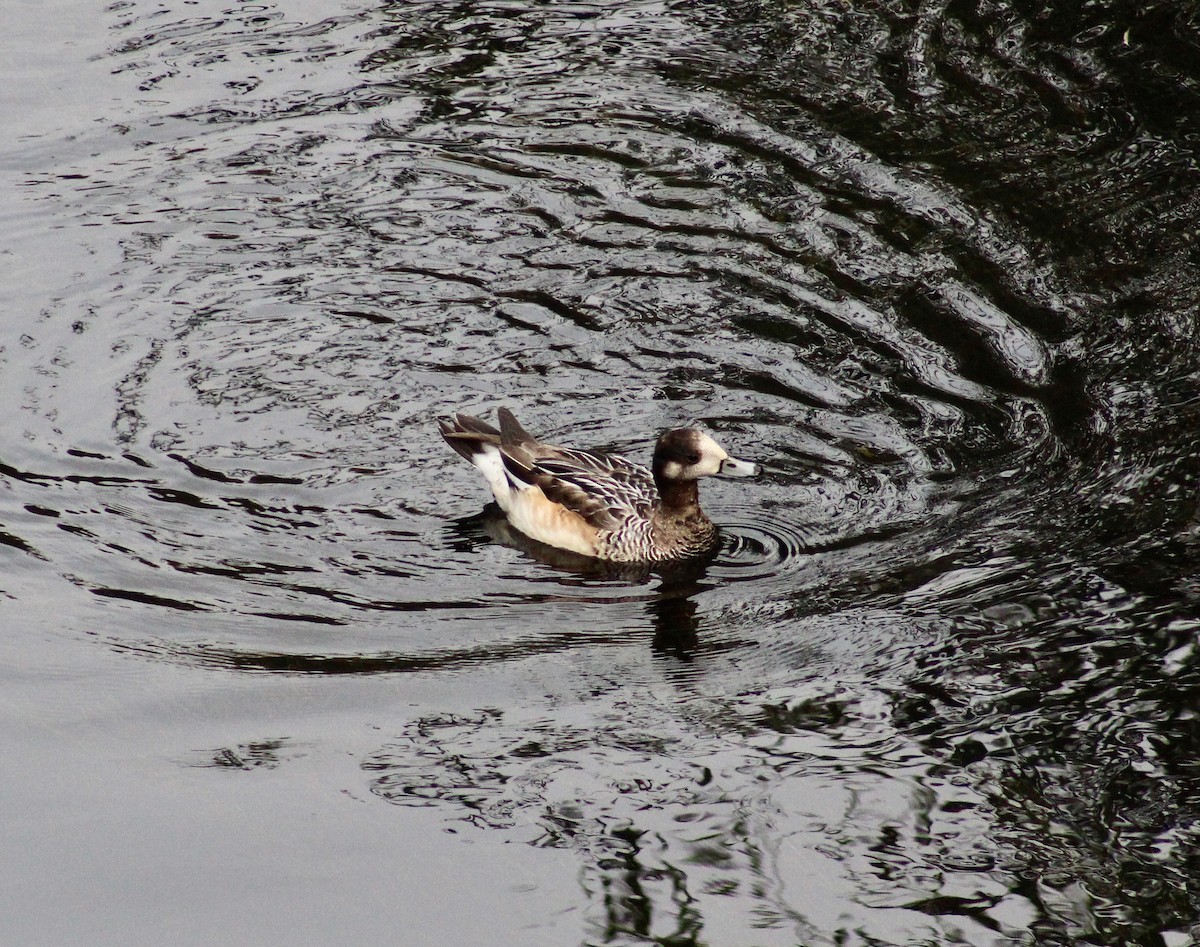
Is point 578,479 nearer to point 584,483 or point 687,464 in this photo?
point 584,483

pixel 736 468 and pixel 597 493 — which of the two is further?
pixel 597 493

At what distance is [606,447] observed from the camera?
34.0 ft

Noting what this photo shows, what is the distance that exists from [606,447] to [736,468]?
1409 mm

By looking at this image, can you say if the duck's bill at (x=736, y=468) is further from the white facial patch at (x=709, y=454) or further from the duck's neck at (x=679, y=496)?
the duck's neck at (x=679, y=496)

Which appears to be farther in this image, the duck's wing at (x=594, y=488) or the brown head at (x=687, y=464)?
the duck's wing at (x=594, y=488)

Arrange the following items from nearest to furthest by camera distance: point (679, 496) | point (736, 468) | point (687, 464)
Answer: point (736, 468) → point (687, 464) → point (679, 496)

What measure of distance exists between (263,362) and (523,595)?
306cm

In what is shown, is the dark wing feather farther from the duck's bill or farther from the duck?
the duck's bill

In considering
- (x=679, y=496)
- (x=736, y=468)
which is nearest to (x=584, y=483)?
(x=679, y=496)

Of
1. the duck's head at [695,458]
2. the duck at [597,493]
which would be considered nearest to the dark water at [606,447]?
the duck at [597,493]

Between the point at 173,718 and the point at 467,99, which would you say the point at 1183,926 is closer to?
the point at 173,718

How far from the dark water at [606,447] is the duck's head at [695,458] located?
51 cm

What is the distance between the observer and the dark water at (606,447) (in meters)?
6.62

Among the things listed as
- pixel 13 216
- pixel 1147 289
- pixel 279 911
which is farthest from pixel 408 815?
pixel 13 216
